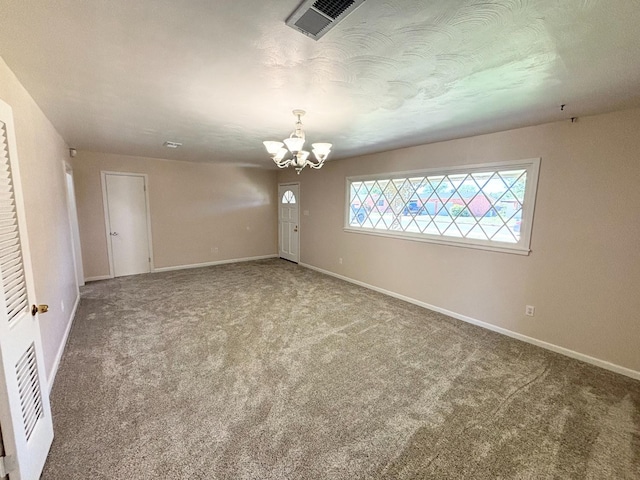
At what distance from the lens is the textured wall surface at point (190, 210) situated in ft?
15.4

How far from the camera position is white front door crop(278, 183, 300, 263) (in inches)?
249

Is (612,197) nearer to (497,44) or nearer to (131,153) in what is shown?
(497,44)

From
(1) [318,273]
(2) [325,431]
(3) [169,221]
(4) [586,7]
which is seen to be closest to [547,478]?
(2) [325,431]

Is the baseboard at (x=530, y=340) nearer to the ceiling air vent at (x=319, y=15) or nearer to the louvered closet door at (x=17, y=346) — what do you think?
the ceiling air vent at (x=319, y=15)

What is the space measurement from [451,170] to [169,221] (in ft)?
17.3

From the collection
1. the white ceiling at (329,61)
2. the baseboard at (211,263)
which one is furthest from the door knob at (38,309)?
the baseboard at (211,263)

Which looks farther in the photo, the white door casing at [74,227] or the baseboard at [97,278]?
the baseboard at [97,278]

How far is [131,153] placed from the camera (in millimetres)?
4707

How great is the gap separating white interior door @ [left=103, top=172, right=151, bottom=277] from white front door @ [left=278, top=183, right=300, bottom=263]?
9.50ft

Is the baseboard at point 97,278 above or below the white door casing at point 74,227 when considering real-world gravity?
below

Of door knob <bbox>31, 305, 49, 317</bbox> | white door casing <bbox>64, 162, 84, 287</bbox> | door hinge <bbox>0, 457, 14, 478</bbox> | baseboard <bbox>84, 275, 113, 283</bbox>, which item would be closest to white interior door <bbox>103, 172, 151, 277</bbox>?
baseboard <bbox>84, 275, 113, 283</bbox>

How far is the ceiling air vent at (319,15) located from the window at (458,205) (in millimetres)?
2692

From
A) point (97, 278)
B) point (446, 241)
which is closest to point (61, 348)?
point (97, 278)

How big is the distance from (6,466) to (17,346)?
1.72 feet
